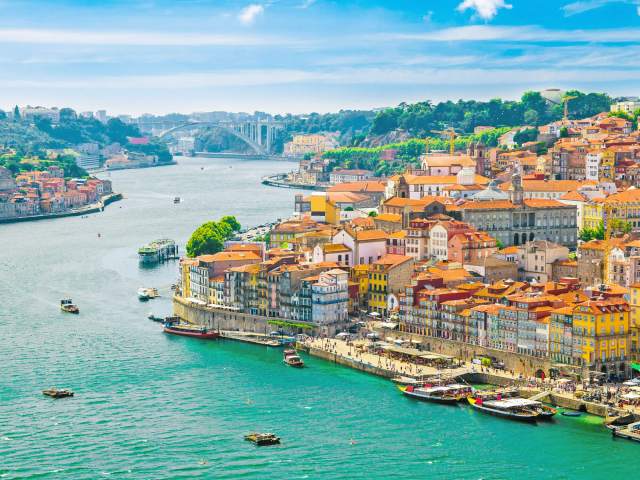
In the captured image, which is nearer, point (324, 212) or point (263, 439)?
point (263, 439)

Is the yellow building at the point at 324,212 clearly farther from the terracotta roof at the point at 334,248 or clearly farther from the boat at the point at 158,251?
the terracotta roof at the point at 334,248

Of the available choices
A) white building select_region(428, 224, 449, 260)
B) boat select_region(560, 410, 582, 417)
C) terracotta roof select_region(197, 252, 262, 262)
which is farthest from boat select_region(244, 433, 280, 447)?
white building select_region(428, 224, 449, 260)

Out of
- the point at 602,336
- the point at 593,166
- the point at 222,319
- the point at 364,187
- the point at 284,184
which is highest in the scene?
the point at 593,166

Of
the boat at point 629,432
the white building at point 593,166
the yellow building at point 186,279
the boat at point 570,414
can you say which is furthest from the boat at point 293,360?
the white building at point 593,166

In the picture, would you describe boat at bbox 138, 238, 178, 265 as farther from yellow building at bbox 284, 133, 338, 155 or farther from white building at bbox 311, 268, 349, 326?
yellow building at bbox 284, 133, 338, 155

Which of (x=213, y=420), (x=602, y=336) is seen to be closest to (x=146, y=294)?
(x=213, y=420)

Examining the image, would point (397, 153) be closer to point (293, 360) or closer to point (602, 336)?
point (293, 360)
